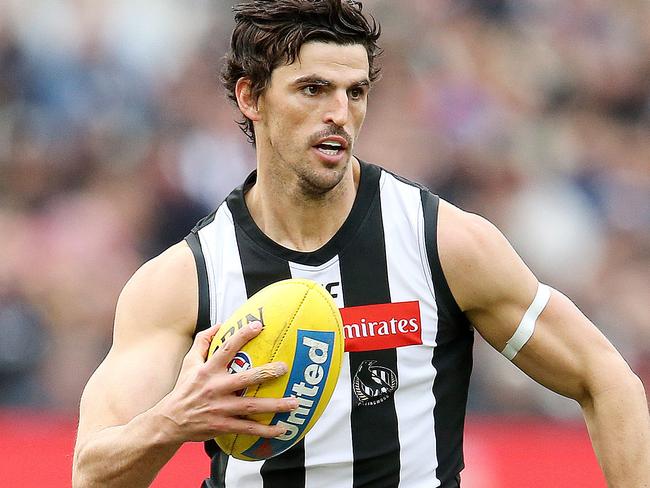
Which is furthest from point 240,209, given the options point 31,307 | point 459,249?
point 31,307

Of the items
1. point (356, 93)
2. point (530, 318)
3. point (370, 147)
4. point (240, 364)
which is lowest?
point (240, 364)

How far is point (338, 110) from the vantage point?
355 cm

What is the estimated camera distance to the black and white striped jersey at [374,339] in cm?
363

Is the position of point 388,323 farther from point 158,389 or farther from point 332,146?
point 158,389

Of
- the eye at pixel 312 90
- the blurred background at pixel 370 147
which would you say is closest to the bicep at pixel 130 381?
the eye at pixel 312 90

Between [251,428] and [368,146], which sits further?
[368,146]

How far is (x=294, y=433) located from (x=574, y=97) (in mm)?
5708

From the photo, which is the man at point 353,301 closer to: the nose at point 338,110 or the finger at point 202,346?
the nose at point 338,110

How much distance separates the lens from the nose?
3535 millimetres

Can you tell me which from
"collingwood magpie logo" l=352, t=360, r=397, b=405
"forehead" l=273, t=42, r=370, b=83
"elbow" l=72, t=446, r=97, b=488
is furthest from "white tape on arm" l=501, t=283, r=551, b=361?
"elbow" l=72, t=446, r=97, b=488

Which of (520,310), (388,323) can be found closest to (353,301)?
(388,323)

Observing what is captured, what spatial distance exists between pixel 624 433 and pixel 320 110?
1.27 m

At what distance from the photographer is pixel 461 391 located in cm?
381

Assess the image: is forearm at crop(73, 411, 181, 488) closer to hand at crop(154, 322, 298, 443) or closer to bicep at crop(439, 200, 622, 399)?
hand at crop(154, 322, 298, 443)
